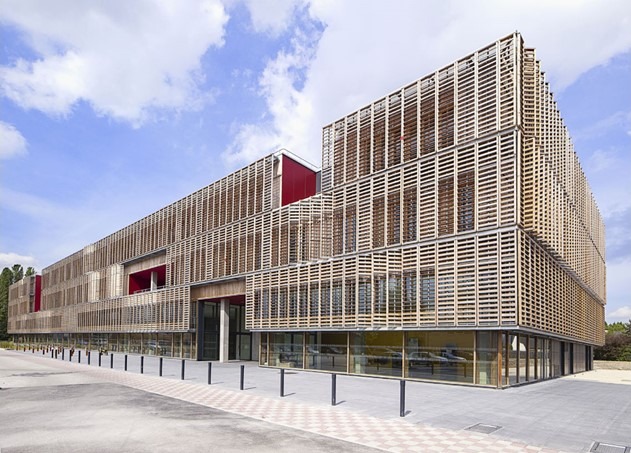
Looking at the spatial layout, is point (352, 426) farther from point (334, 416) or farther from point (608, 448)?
point (608, 448)

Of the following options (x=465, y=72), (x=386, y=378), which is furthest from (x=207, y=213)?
(x=465, y=72)

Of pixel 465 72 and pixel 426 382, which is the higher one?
pixel 465 72

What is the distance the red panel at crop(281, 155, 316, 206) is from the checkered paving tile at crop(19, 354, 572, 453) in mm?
16660

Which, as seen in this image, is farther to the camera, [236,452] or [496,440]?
[496,440]

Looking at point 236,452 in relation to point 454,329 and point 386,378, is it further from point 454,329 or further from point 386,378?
point 386,378

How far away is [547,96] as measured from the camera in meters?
25.0

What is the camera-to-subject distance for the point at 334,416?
13.4 metres

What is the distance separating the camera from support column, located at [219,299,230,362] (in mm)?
39625

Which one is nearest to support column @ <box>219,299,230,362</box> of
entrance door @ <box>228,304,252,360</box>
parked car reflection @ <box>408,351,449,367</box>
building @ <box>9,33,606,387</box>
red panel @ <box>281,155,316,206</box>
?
building @ <box>9,33,606,387</box>

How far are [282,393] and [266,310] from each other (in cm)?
1450

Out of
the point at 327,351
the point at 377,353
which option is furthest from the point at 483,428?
the point at 327,351

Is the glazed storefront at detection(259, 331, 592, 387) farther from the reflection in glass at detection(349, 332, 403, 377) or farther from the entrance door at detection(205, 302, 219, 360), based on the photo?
the entrance door at detection(205, 302, 219, 360)

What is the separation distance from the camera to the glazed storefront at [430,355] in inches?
798

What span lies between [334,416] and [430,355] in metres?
9.80
